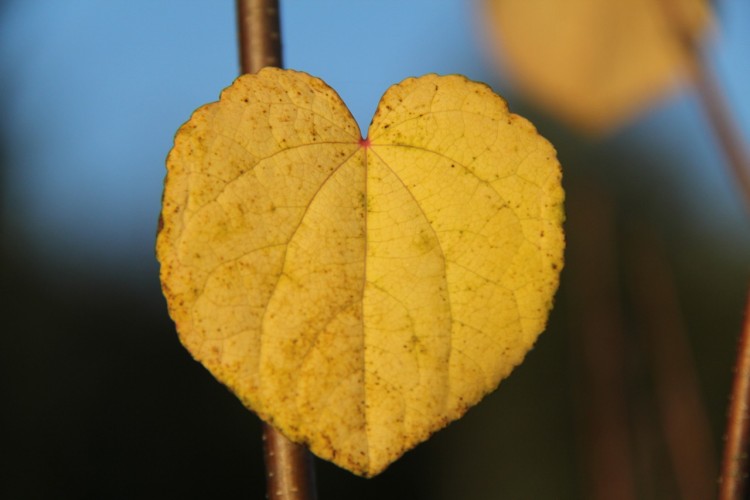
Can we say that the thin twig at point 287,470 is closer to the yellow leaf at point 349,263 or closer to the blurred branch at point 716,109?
the yellow leaf at point 349,263

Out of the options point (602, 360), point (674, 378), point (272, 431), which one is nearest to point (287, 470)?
point (272, 431)

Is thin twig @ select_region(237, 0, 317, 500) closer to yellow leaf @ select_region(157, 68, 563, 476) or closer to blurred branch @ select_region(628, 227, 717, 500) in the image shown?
yellow leaf @ select_region(157, 68, 563, 476)

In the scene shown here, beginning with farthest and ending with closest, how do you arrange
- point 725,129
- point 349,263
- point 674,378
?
1. point 674,378
2. point 725,129
3. point 349,263

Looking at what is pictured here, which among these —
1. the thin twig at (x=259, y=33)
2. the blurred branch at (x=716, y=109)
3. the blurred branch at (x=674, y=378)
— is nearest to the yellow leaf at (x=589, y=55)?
the blurred branch at (x=716, y=109)

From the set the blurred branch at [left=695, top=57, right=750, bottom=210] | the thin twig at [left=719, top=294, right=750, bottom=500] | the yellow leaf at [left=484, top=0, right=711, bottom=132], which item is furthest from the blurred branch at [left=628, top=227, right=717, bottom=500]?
the thin twig at [left=719, top=294, right=750, bottom=500]

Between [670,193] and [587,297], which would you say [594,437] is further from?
[670,193]

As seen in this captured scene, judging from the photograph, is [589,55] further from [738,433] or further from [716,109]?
[738,433]
